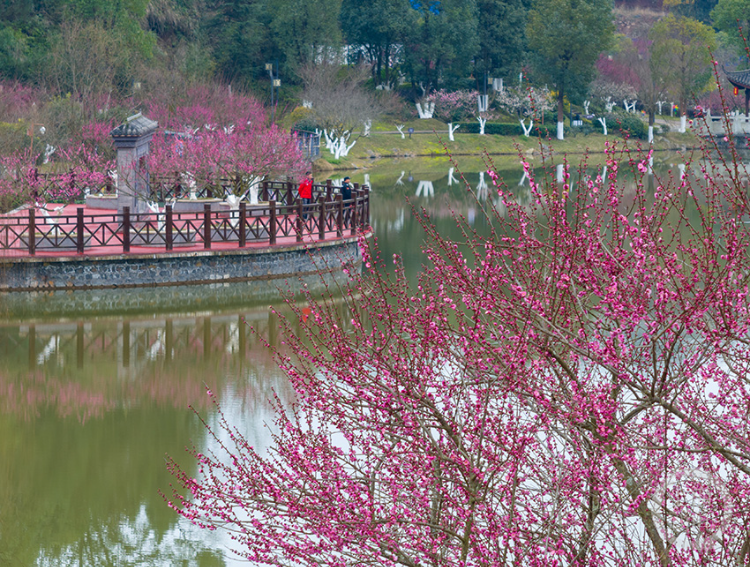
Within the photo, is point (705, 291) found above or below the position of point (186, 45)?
above

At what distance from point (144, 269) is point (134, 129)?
521 centimetres

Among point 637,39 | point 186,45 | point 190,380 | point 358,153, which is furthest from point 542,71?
point 190,380

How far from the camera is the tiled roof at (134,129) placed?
86.6 feet

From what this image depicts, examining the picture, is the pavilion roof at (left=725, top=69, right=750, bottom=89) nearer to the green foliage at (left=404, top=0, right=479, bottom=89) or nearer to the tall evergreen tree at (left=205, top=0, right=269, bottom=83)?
the green foliage at (left=404, top=0, right=479, bottom=89)

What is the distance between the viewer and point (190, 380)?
1599 centimetres

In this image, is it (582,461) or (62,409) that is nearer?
(582,461)

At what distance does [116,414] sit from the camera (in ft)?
47.2

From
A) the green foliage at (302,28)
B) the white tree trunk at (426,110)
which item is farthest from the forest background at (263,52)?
the white tree trunk at (426,110)

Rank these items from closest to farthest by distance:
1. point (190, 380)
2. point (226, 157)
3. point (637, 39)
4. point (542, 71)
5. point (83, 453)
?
point (83, 453)
point (190, 380)
point (226, 157)
point (542, 71)
point (637, 39)

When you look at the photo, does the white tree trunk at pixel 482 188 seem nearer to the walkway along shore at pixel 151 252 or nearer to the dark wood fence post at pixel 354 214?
the dark wood fence post at pixel 354 214

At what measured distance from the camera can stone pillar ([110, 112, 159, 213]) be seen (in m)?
26.4

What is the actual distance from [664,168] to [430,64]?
22.1 m

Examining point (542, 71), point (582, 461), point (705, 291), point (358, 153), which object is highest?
point (705, 291)

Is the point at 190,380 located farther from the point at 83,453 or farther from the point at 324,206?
the point at 324,206
